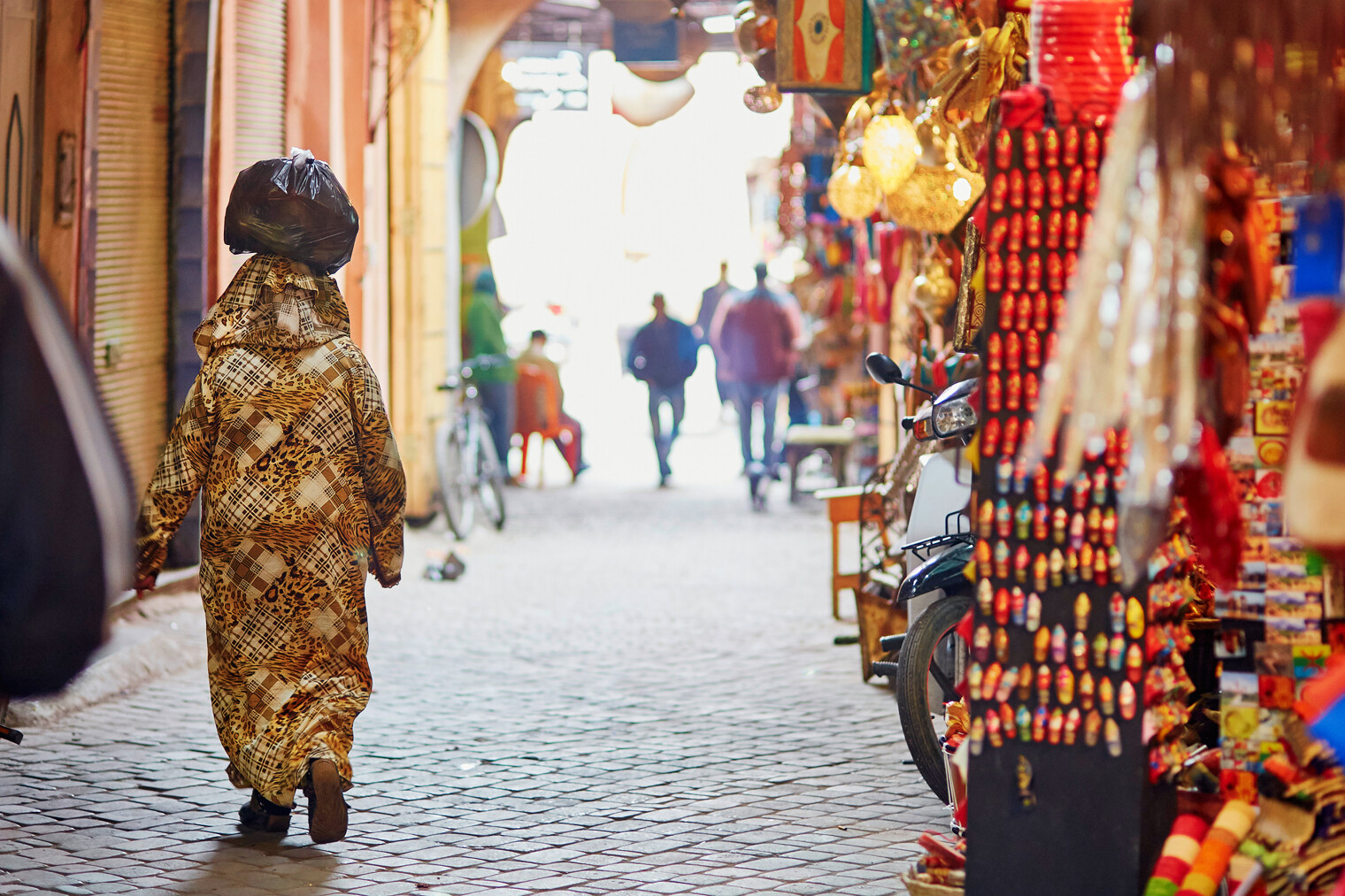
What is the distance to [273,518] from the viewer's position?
17.1 ft

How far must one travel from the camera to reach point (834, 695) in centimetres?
762

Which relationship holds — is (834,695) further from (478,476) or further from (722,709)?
(478,476)

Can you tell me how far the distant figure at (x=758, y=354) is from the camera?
16.8 metres

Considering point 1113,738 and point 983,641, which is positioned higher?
point 983,641

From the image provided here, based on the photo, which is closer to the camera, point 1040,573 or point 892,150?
point 1040,573

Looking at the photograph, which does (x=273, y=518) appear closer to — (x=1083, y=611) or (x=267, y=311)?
(x=267, y=311)

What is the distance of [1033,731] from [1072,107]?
141 cm

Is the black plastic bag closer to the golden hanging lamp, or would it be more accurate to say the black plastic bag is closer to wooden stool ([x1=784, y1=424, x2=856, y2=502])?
the golden hanging lamp

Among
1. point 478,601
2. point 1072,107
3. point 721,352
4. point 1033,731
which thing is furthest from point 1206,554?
point 721,352

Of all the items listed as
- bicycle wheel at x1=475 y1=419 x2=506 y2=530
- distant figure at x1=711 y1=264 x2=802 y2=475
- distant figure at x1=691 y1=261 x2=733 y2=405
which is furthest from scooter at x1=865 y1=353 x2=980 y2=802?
distant figure at x1=691 y1=261 x2=733 y2=405

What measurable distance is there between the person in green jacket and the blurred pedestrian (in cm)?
1438

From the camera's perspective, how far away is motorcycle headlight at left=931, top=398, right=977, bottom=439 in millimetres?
5789

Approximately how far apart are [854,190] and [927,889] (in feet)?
17.4

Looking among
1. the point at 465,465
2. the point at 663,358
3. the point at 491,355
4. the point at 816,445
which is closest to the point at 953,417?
the point at 465,465
